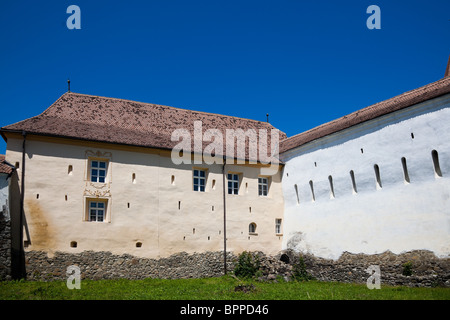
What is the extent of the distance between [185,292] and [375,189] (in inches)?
380

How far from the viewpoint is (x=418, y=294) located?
15.0 metres

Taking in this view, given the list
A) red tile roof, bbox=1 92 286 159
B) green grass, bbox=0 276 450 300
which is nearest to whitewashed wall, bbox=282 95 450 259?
green grass, bbox=0 276 450 300

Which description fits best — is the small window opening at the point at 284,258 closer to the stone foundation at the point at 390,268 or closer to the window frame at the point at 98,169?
the stone foundation at the point at 390,268

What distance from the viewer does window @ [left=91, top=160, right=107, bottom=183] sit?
69.5ft

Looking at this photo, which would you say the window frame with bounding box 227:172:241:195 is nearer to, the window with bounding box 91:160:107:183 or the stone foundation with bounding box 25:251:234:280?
the stone foundation with bounding box 25:251:234:280

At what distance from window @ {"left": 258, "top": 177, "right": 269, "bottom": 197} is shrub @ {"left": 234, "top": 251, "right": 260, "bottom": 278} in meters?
3.74

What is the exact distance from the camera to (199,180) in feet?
78.3

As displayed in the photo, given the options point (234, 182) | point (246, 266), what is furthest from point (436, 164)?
point (234, 182)

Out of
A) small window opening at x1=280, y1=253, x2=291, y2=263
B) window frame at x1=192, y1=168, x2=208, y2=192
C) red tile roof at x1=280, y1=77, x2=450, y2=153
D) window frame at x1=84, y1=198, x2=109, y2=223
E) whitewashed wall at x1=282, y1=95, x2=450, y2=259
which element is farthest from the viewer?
small window opening at x1=280, y1=253, x2=291, y2=263

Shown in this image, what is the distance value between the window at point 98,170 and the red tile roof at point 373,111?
10283 mm

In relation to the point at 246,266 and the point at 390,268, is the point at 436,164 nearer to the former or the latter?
the point at 390,268

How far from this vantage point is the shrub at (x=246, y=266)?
22750 mm

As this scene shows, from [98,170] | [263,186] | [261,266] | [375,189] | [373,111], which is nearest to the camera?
[375,189]

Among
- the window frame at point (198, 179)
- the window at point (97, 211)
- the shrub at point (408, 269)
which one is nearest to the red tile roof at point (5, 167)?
the window at point (97, 211)
